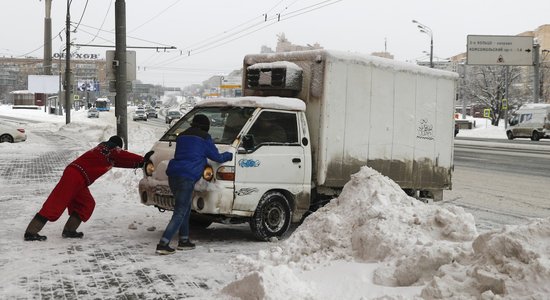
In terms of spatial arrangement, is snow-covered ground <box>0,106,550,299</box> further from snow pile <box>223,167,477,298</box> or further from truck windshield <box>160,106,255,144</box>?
truck windshield <box>160,106,255,144</box>

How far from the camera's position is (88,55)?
161m

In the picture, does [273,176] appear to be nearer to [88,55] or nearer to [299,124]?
[299,124]

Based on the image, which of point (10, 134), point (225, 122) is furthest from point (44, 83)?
point (225, 122)

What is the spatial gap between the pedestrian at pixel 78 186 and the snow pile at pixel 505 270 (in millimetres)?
4530

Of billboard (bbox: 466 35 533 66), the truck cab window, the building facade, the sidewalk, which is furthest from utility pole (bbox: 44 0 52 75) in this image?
the truck cab window

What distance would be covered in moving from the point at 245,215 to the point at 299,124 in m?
1.49

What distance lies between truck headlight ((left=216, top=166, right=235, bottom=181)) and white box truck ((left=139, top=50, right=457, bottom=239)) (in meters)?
0.01

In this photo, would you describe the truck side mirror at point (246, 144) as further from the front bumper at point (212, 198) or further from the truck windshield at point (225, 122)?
the front bumper at point (212, 198)

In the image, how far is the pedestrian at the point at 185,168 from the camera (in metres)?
6.54

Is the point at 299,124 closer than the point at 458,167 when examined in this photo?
Yes

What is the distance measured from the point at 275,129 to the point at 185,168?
5.20 feet

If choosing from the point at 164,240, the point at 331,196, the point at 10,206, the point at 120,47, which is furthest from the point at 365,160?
the point at 120,47

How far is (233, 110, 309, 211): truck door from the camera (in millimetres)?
7129

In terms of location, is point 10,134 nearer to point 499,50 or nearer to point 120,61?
point 120,61
